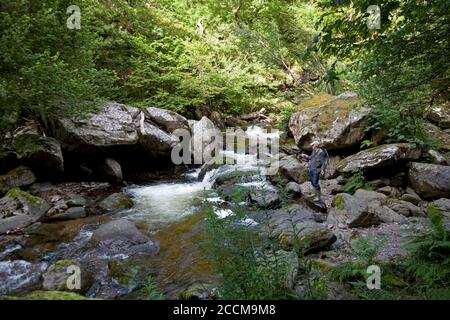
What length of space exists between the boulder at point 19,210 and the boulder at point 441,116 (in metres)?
13.4

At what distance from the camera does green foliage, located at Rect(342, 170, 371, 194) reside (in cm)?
972

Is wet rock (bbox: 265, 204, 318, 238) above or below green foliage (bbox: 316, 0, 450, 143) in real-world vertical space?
below

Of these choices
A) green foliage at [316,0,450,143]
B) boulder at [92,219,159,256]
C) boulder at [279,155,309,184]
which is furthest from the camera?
boulder at [279,155,309,184]

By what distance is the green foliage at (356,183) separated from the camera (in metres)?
9.72

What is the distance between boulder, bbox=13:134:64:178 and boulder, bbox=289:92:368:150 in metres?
8.24

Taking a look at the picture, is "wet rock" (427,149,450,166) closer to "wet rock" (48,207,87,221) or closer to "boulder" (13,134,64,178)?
"wet rock" (48,207,87,221)

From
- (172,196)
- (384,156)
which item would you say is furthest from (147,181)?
(384,156)

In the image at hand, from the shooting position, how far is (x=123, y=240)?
7.70 meters

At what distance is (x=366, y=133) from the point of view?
11.6 meters

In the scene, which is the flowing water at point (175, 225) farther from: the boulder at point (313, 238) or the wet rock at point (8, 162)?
the wet rock at point (8, 162)

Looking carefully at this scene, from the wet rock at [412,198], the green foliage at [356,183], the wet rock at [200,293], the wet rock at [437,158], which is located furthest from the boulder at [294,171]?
the wet rock at [200,293]

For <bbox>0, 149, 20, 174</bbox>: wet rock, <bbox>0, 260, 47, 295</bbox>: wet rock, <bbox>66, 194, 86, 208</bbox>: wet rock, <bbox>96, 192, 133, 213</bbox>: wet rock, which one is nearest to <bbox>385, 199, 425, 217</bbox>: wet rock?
<bbox>96, 192, 133, 213</bbox>: wet rock

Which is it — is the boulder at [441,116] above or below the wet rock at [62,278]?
above
